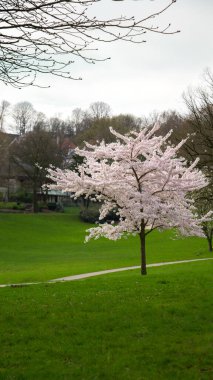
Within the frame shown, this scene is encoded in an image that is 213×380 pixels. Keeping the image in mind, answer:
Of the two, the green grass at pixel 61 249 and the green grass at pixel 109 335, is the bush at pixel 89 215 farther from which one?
the green grass at pixel 109 335

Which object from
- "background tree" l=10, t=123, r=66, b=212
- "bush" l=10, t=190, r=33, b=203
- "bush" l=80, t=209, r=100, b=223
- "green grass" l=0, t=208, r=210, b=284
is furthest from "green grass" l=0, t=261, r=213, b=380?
"bush" l=10, t=190, r=33, b=203

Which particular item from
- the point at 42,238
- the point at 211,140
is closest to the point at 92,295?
the point at 211,140

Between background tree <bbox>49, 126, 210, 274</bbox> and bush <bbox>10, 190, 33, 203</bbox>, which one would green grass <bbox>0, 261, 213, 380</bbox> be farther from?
bush <bbox>10, 190, 33, 203</bbox>

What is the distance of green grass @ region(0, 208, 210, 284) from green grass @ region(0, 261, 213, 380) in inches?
416

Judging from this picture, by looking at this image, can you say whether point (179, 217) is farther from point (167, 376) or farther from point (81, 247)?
point (81, 247)

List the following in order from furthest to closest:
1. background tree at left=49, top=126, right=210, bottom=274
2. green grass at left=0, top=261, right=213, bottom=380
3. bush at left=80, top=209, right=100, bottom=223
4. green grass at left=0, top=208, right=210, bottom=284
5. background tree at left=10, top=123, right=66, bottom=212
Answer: background tree at left=10, top=123, right=66, bottom=212, bush at left=80, top=209, right=100, bottom=223, green grass at left=0, top=208, right=210, bottom=284, background tree at left=49, top=126, right=210, bottom=274, green grass at left=0, top=261, right=213, bottom=380

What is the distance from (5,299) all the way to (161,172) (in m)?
8.64

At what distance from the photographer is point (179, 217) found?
17.7 meters

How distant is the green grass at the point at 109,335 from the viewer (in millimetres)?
6359

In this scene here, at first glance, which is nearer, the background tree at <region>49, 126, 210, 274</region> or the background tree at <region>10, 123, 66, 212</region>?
the background tree at <region>49, 126, 210, 274</region>

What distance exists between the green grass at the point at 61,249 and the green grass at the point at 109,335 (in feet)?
34.7

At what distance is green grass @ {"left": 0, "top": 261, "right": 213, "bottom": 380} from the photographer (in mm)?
6359

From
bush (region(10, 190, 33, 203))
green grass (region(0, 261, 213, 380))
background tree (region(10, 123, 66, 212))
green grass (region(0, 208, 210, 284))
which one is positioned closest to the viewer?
green grass (region(0, 261, 213, 380))

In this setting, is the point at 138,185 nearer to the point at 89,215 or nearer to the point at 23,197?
the point at 89,215
